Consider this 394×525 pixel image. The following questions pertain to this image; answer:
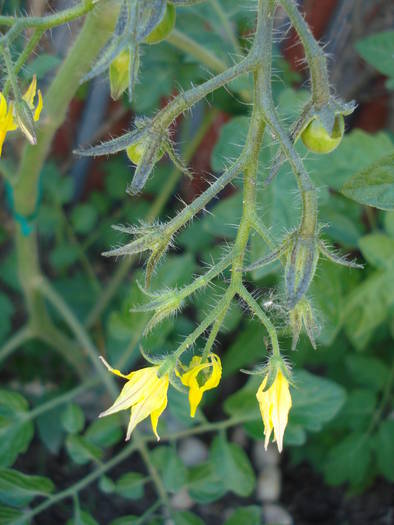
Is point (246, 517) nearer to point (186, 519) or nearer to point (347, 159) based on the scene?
point (186, 519)

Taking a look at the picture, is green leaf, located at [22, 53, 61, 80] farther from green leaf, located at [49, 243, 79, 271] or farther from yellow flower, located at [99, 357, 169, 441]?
green leaf, located at [49, 243, 79, 271]

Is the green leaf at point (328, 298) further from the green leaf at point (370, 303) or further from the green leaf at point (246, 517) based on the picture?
the green leaf at point (246, 517)

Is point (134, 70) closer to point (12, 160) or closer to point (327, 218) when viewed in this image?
point (327, 218)

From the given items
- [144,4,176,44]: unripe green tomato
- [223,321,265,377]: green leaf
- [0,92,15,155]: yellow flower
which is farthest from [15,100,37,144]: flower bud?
[223,321,265,377]: green leaf

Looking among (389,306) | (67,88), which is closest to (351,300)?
(389,306)

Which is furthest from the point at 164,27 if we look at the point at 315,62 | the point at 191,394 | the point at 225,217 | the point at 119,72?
the point at 225,217
